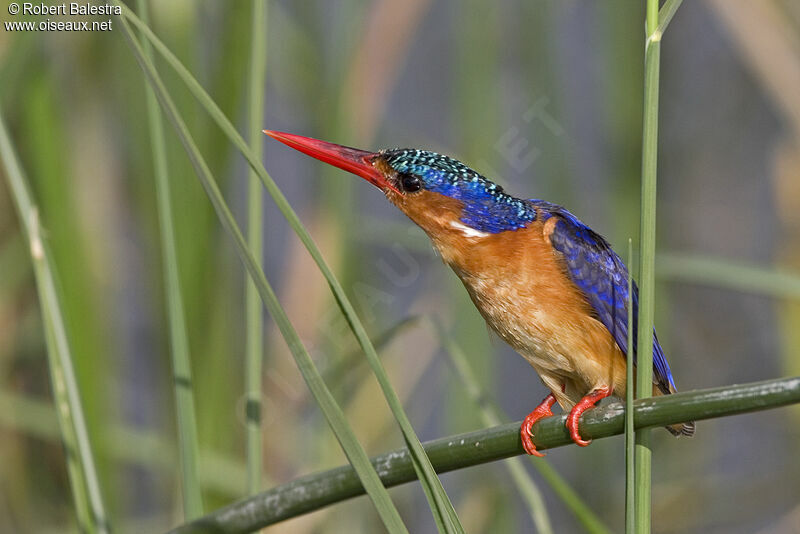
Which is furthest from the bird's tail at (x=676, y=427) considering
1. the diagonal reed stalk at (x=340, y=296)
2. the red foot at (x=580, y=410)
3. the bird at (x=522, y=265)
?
the diagonal reed stalk at (x=340, y=296)

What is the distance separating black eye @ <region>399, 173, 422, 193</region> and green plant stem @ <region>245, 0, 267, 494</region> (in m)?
0.41

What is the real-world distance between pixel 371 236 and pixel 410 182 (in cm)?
89

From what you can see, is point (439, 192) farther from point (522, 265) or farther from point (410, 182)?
point (522, 265)

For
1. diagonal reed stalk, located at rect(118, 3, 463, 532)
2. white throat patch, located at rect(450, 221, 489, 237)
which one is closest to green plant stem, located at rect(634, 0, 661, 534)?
diagonal reed stalk, located at rect(118, 3, 463, 532)

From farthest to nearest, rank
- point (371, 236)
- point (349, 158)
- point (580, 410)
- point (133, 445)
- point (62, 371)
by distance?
point (371, 236) → point (133, 445) → point (349, 158) → point (580, 410) → point (62, 371)

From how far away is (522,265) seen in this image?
1620mm

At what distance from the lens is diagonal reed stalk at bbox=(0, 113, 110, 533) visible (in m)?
1.27

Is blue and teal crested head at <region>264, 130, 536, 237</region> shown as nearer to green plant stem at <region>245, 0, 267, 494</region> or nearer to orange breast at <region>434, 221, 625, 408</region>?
orange breast at <region>434, 221, 625, 408</region>

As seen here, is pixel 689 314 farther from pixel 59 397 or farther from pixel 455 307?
pixel 59 397

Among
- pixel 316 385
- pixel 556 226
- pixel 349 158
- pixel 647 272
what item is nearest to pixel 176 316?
pixel 316 385

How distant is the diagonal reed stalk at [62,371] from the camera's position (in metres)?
1.27

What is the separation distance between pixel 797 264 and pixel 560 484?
6.20 ft

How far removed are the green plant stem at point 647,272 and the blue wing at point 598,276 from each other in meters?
0.71

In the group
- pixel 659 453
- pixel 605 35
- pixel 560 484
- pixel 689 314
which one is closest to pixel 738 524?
pixel 659 453
